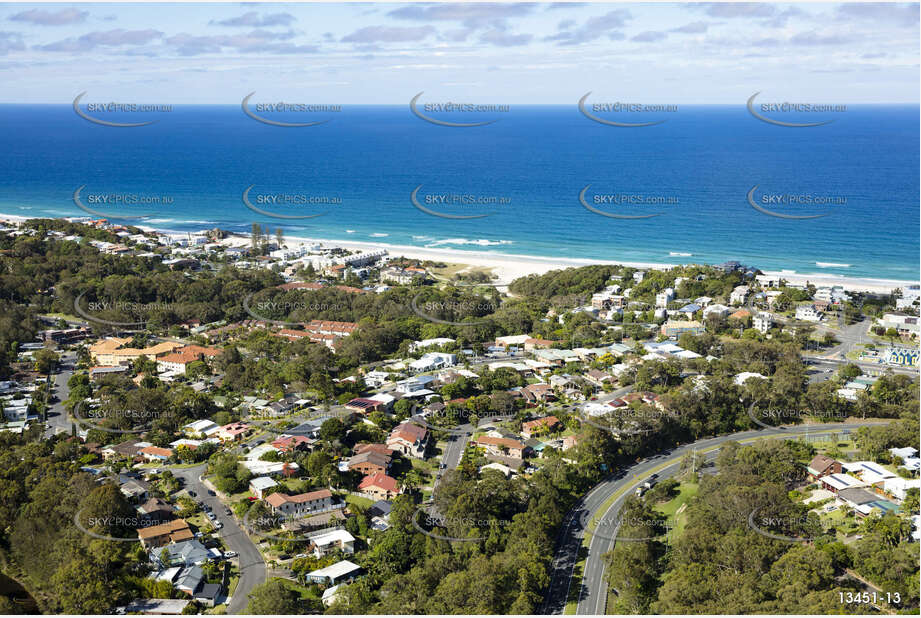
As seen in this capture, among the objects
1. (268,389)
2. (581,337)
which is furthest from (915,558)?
(268,389)

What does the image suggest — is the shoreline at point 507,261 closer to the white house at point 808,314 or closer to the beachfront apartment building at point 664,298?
the white house at point 808,314

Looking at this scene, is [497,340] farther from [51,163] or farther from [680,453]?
[51,163]

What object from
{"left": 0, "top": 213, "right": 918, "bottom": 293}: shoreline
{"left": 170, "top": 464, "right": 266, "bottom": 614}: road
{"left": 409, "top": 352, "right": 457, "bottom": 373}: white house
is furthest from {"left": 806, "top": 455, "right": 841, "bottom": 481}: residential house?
{"left": 0, "top": 213, "right": 918, "bottom": 293}: shoreline

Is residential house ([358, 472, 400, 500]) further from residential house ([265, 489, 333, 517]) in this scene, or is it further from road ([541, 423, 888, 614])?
road ([541, 423, 888, 614])

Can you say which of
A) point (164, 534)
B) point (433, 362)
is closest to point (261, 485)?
point (164, 534)

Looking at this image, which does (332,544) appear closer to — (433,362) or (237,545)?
(237,545)

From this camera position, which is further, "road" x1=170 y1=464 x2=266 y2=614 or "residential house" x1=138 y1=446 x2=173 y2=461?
"residential house" x1=138 y1=446 x2=173 y2=461
